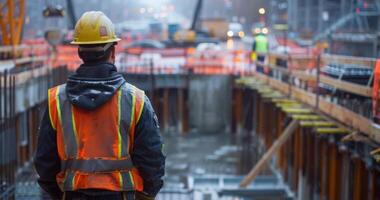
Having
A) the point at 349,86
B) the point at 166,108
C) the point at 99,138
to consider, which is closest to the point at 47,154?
the point at 99,138

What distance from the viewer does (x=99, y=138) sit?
3.64 meters

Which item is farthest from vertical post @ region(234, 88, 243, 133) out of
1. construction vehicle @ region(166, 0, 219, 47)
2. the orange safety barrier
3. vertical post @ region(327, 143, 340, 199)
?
construction vehicle @ region(166, 0, 219, 47)

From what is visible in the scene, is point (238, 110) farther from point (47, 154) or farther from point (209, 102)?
point (47, 154)

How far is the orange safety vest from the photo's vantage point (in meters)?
3.62

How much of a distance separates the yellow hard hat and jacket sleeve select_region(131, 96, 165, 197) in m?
0.48

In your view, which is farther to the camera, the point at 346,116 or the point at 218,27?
the point at 218,27

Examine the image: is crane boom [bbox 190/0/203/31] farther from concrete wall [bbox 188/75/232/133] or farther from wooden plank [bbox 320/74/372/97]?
wooden plank [bbox 320/74/372/97]

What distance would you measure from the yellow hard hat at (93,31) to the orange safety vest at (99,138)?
313 mm

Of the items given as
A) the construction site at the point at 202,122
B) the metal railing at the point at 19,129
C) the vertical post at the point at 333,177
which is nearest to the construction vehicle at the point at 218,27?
the construction site at the point at 202,122

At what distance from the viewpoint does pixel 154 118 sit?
372cm

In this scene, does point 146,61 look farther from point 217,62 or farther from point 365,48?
point 365,48

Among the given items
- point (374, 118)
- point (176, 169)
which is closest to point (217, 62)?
point (176, 169)

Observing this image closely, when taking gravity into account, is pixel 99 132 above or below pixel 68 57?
above

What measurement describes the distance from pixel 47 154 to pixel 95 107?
47 cm
